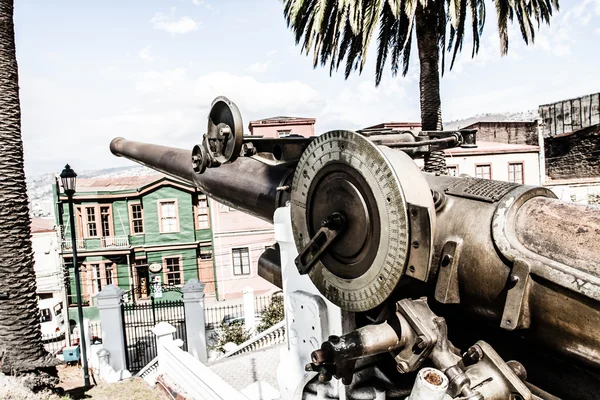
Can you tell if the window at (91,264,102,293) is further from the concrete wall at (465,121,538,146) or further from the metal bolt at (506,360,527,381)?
the metal bolt at (506,360,527,381)

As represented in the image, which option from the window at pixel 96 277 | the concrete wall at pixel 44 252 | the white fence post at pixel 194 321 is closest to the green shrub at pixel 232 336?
the white fence post at pixel 194 321

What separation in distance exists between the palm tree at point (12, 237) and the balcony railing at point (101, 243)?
54.9 ft

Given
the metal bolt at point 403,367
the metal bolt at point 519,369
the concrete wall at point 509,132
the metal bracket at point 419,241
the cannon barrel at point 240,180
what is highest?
the concrete wall at point 509,132

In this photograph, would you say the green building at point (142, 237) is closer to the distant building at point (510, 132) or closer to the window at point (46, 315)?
the window at point (46, 315)

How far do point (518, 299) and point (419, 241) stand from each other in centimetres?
45

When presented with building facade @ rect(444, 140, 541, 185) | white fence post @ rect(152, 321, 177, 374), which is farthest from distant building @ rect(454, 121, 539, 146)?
white fence post @ rect(152, 321, 177, 374)

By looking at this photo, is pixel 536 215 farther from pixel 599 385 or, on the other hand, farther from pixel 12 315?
pixel 12 315

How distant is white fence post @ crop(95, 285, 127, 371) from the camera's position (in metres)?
10.4

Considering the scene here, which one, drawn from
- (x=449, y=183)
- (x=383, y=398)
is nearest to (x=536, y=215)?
(x=449, y=183)

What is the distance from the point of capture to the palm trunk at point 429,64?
1059 cm

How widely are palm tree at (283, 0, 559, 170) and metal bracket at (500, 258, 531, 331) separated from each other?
831 cm

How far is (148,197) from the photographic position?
2427 cm

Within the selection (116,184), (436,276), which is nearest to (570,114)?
(116,184)

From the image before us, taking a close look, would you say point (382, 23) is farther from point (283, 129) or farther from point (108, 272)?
point (108, 272)
